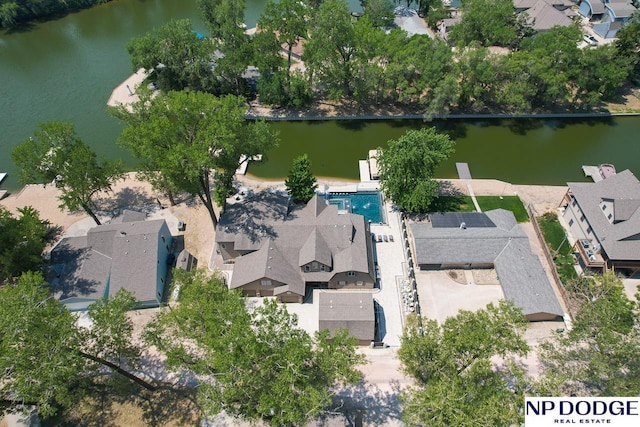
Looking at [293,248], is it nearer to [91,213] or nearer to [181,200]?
[181,200]

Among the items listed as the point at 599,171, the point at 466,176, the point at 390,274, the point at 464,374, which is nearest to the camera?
the point at 464,374

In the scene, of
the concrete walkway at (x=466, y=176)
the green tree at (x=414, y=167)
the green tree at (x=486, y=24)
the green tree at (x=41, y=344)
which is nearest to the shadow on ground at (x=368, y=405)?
the green tree at (x=41, y=344)

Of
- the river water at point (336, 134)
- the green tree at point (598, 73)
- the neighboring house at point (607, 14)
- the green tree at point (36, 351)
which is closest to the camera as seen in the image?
the green tree at point (36, 351)

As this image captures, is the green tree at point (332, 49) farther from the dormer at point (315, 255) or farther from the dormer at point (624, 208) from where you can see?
the dormer at point (624, 208)

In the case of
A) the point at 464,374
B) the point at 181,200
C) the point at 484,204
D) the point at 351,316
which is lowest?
the point at 464,374

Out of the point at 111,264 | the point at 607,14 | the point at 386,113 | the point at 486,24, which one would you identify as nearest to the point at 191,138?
the point at 111,264

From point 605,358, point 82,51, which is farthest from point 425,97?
point 82,51

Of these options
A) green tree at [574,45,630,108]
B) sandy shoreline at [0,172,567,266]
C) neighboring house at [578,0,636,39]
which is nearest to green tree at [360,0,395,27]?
green tree at [574,45,630,108]
